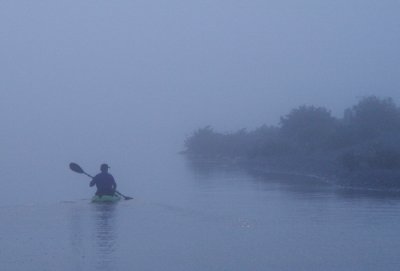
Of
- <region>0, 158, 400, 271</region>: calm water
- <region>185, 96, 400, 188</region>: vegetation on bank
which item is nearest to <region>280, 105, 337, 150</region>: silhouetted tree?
<region>185, 96, 400, 188</region>: vegetation on bank

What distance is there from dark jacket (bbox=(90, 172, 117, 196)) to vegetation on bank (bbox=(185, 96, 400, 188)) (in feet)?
49.8

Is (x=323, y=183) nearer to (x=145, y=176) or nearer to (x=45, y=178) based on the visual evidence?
(x=145, y=176)

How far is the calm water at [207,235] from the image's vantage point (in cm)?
1509

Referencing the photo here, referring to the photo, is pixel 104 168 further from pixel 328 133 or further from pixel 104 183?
pixel 328 133

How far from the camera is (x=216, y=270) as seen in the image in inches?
563

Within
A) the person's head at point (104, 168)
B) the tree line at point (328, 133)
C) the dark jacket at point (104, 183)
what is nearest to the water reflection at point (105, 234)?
the dark jacket at point (104, 183)

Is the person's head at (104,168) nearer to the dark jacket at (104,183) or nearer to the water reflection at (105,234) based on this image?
the dark jacket at (104,183)

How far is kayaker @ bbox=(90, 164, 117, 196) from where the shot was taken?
2641 centimetres

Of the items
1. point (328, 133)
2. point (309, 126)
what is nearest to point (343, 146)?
point (328, 133)

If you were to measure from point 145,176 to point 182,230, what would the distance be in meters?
36.7

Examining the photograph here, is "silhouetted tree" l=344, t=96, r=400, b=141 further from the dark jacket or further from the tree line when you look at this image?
the dark jacket

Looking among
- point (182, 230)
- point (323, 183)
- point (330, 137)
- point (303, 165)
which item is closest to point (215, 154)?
point (330, 137)

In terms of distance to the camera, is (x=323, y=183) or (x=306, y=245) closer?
(x=306, y=245)

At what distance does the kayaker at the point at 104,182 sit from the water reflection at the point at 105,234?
1.78 ft
